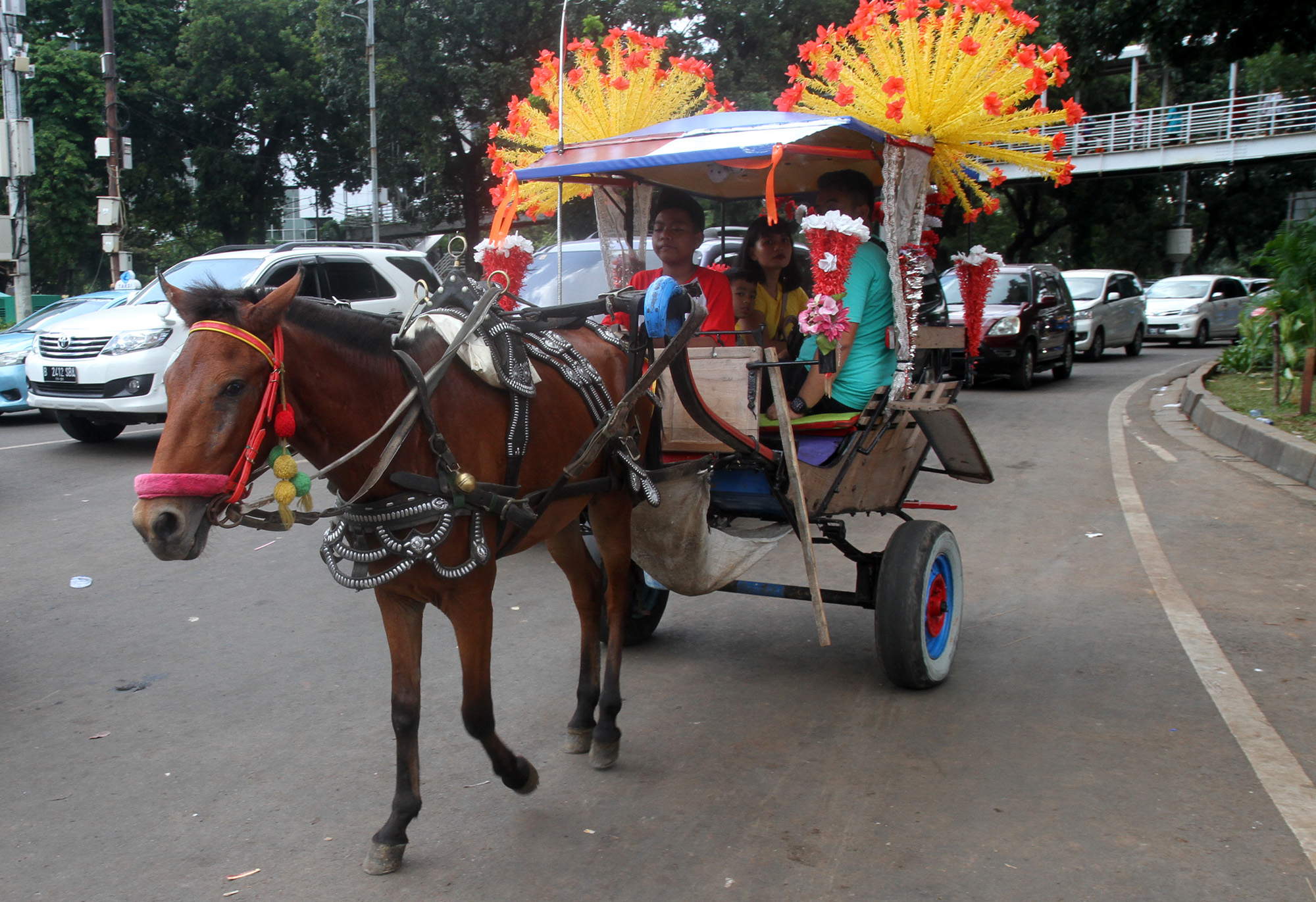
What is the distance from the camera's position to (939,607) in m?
4.61

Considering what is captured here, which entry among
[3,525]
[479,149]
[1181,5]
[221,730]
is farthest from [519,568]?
[479,149]

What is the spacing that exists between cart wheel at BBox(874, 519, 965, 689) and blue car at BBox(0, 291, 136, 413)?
10.1 meters

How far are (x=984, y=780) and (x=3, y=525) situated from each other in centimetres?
696

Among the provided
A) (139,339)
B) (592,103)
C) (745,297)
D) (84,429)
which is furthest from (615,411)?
(84,429)

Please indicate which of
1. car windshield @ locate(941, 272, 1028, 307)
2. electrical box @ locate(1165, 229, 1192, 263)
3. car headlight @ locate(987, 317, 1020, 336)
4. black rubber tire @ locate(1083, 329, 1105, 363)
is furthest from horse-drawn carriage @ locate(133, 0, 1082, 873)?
electrical box @ locate(1165, 229, 1192, 263)

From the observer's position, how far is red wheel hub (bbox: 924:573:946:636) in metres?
4.56

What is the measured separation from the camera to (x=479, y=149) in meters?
28.6

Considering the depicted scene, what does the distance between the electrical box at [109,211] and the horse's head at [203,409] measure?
59.7ft

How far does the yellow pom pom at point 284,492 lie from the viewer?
2682 millimetres

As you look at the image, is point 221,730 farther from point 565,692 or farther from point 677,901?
point 677,901

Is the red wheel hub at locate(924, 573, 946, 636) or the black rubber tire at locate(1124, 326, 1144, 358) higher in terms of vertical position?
the black rubber tire at locate(1124, 326, 1144, 358)

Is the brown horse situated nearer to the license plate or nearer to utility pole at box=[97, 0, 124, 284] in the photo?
the license plate

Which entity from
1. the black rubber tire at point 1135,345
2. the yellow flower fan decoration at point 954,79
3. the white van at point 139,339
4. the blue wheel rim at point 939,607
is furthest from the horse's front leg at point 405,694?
the black rubber tire at point 1135,345

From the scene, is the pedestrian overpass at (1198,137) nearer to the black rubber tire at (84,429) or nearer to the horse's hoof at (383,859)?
the black rubber tire at (84,429)
